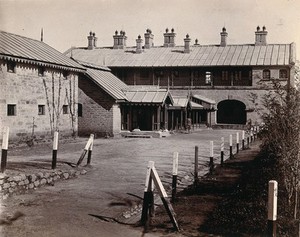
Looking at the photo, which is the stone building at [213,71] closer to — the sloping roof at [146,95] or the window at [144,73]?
the window at [144,73]

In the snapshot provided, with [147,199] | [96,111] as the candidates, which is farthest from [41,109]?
[147,199]

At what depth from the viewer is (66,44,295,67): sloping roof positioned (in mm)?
41094

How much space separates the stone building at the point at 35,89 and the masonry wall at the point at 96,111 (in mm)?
1359

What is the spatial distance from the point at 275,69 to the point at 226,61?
5.03 metres

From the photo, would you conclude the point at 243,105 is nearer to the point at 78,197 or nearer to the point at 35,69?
the point at 35,69

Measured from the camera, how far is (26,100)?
67.4ft

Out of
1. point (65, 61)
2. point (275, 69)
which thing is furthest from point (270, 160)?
point (275, 69)

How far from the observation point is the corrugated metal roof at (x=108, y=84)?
26938 millimetres

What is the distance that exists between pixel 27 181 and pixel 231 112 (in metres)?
36.6

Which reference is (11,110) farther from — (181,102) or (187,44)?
(187,44)

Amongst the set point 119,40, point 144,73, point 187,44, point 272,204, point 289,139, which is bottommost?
point 272,204

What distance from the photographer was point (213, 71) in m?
42.3

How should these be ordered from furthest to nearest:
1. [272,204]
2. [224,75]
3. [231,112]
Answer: [231,112], [224,75], [272,204]

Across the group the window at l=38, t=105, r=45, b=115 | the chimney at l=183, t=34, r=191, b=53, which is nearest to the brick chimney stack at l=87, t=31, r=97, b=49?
the chimney at l=183, t=34, r=191, b=53
